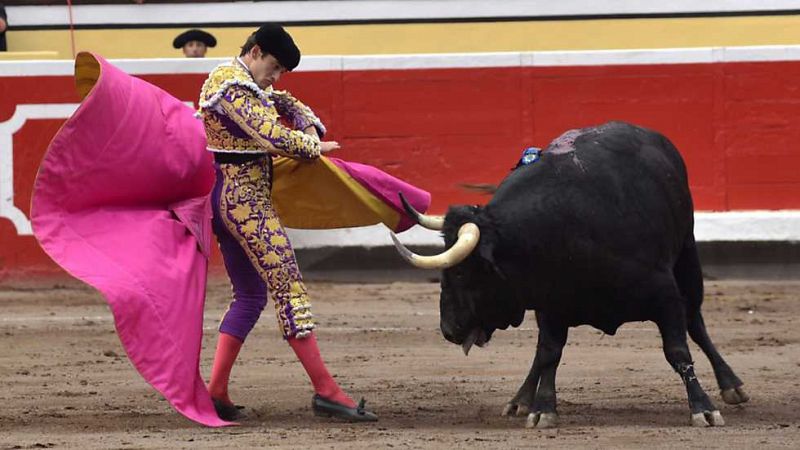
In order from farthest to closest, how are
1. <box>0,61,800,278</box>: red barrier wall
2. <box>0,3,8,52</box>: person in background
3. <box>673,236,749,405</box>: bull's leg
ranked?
<box>0,3,8,52</box>: person in background < <box>0,61,800,278</box>: red barrier wall < <box>673,236,749,405</box>: bull's leg

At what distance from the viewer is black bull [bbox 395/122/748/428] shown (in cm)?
492

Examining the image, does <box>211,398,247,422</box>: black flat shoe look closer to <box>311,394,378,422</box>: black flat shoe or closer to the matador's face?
<box>311,394,378,422</box>: black flat shoe

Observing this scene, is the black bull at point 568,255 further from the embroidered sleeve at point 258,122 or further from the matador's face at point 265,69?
the matador's face at point 265,69

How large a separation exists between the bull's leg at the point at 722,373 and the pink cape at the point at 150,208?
1.01 meters

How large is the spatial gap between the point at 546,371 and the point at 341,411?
0.66 m

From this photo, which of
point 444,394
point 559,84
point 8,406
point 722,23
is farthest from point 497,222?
point 722,23

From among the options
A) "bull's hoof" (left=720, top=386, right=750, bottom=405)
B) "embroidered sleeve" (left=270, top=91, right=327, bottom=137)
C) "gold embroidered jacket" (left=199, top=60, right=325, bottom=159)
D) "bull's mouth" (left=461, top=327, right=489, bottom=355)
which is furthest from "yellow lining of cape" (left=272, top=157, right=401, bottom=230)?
"bull's hoof" (left=720, top=386, right=750, bottom=405)

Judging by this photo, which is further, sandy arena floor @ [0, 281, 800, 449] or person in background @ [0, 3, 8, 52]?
person in background @ [0, 3, 8, 52]

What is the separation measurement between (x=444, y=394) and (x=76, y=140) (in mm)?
1582

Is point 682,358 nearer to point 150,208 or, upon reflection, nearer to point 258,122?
point 258,122

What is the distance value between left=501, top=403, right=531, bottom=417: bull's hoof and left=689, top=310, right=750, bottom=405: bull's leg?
649 millimetres

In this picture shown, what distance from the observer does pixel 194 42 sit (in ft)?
31.7

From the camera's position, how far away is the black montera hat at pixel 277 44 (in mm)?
4953

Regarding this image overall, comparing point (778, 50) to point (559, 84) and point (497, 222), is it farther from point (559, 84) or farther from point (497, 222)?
point (497, 222)
